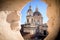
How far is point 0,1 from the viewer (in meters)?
2.73

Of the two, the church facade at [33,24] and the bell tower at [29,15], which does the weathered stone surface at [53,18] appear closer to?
the church facade at [33,24]

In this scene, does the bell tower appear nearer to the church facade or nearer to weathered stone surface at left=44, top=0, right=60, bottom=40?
the church facade

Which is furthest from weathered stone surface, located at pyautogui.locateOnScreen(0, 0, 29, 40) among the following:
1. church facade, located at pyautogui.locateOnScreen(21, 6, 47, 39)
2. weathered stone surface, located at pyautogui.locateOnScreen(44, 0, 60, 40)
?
weathered stone surface, located at pyautogui.locateOnScreen(44, 0, 60, 40)

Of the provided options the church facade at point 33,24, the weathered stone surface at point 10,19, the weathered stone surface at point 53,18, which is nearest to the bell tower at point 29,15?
the church facade at point 33,24

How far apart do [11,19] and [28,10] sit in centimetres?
36

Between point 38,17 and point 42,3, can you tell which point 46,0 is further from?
point 38,17

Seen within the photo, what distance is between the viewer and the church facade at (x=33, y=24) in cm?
273

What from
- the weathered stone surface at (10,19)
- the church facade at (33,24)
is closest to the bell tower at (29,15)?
the church facade at (33,24)

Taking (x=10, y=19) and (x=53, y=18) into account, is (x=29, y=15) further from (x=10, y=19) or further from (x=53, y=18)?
(x=53, y=18)

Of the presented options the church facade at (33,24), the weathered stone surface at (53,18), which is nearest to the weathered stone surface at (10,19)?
the church facade at (33,24)

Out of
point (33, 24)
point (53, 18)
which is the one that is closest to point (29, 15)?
point (33, 24)

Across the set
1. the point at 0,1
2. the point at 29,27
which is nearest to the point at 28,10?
the point at 29,27

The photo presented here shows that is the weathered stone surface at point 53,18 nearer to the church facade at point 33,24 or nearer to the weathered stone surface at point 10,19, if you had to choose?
the church facade at point 33,24

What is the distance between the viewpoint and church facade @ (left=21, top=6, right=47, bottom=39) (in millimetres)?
2726
